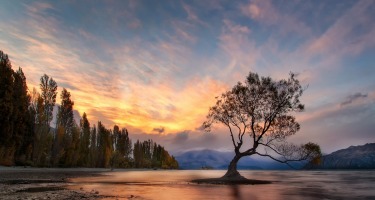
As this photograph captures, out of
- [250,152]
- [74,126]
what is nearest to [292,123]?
[250,152]

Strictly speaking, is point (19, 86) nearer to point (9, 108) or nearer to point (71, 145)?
point (9, 108)

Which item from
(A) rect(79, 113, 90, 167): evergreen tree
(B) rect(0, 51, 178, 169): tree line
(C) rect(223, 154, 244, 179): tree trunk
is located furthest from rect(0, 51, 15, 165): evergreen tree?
(C) rect(223, 154, 244, 179): tree trunk

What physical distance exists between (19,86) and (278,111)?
184ft

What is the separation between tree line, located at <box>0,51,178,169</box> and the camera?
64.9 meters

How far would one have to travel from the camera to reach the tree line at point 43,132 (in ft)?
213

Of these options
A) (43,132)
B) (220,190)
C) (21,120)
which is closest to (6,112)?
(21,120)

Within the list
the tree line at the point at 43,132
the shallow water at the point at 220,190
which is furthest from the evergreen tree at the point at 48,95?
the shallow water at the point at 220,190

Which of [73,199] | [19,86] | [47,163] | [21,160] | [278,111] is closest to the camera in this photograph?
[73,199]

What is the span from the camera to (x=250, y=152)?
2162 inches

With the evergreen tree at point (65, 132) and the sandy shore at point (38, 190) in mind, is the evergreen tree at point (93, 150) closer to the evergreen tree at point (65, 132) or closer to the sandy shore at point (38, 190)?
the evergreen tree at point (65, 132)

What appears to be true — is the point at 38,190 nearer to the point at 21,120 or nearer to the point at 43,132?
the point at 21,120

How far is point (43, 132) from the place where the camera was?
86.1m

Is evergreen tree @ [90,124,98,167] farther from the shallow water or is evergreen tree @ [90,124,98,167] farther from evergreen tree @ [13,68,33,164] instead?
the shallow water

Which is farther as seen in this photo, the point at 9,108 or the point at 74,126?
the point at 74,126
